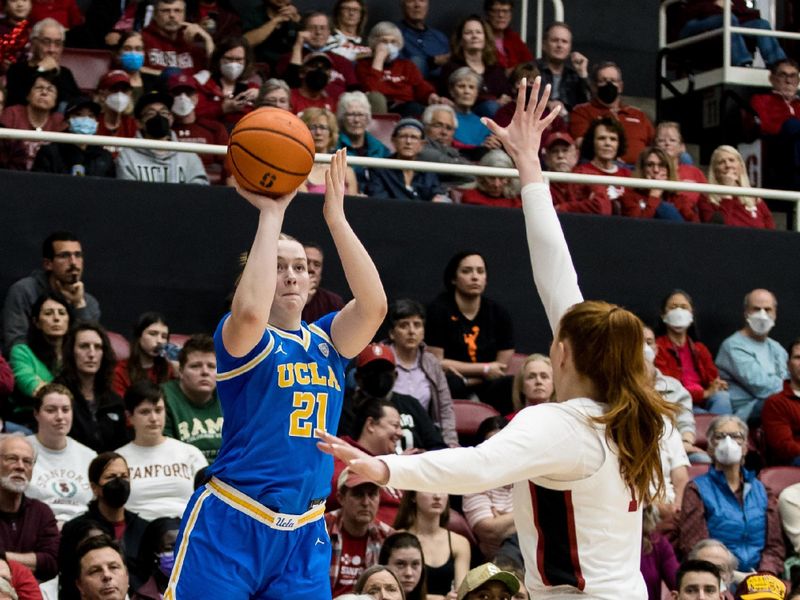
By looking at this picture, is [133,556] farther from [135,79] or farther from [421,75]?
[421,75]

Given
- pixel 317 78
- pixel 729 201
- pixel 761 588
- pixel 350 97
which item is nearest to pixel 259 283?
pixel 761 588

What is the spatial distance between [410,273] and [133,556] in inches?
159

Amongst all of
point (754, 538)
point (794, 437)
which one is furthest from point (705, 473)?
point (794, 437)

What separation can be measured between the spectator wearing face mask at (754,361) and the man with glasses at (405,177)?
2.40 m

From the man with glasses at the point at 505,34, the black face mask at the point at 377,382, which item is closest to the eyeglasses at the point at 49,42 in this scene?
the black face mask at the point at 377,382

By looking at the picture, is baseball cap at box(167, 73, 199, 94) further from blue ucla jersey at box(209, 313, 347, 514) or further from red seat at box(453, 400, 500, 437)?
blue ucla jersey at box(209, 313, 347, 514)

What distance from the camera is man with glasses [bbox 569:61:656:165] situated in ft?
43.7

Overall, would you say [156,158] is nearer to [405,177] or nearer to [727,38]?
[405,177]

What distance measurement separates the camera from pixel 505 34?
47.2ft

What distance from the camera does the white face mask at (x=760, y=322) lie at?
1138 centimetres

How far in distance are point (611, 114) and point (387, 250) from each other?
3062mm

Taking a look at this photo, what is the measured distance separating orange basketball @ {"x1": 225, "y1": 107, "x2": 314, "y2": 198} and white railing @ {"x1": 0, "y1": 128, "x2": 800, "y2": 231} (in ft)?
13.2

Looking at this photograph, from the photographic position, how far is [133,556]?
7.97 meters

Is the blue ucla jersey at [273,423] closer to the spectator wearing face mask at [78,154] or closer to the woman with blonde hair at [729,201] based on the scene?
the spectator wearing face mask at [78,154]
